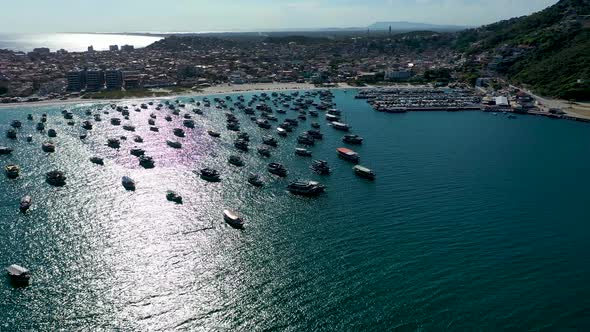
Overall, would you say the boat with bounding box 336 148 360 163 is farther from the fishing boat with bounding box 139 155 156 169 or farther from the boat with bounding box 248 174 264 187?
the fishing boat with bounding box 139 155 156 169

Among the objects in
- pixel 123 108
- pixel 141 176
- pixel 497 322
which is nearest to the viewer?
pixel 497 322

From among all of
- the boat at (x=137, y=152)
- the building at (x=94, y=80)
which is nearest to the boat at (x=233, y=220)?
the boat at (x=137, y=152)

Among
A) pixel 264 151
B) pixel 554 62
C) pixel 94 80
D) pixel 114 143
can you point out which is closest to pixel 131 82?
pixel 94 80

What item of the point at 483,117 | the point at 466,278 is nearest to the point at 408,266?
the point at 466,278

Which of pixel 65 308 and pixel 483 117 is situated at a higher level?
pixel 483 117

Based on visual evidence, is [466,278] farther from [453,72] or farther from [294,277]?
[453,72]
